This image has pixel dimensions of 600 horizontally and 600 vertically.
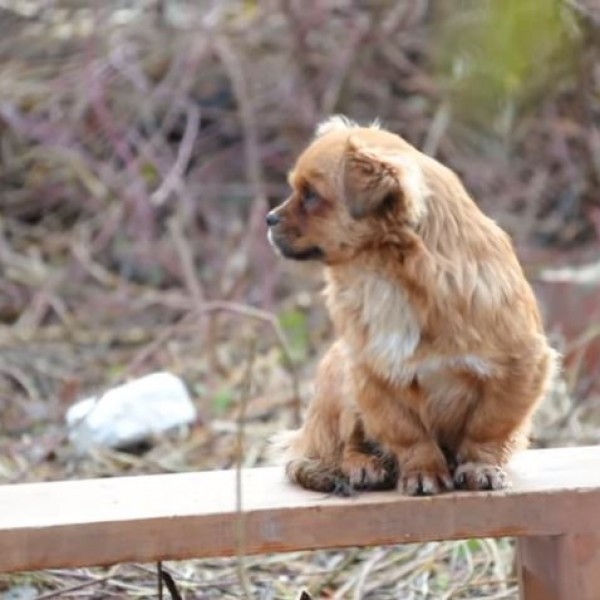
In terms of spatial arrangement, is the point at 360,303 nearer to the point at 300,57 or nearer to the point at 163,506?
the point at 163,506

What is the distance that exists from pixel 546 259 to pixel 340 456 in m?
4.33

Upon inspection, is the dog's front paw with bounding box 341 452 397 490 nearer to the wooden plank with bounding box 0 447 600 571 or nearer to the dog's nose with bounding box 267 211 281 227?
the wooden plank with bounding box 0 447 600 571

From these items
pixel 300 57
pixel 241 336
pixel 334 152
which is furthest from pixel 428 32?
pixel 334 152

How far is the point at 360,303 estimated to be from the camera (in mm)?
3648

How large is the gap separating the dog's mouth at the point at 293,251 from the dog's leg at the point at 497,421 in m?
0.47

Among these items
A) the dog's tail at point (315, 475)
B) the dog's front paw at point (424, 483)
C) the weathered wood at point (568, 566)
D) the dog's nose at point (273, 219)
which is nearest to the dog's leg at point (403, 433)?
the dog's front paw at point (424, 483)

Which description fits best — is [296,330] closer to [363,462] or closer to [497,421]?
[363,462]

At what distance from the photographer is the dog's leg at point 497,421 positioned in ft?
11.8

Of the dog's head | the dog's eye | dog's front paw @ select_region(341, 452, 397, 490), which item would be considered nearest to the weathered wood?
dog's front paw @ select_region(341, 452, 397, 490)

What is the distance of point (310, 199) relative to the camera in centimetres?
372

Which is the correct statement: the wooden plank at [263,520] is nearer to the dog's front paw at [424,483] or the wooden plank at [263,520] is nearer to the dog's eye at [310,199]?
the dog's front paw at [424,483]

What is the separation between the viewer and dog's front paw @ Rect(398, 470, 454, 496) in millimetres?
3574

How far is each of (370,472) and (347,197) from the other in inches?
24.5

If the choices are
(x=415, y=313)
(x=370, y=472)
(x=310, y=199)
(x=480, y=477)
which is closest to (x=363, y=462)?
(x=370, y=472)
